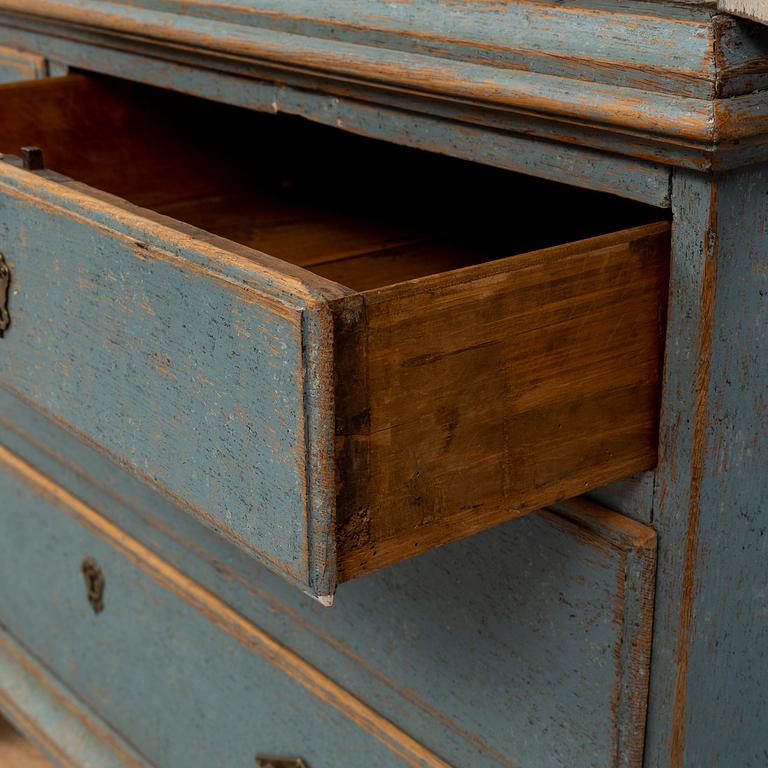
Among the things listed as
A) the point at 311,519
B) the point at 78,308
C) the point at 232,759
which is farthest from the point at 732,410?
the point at 232,759

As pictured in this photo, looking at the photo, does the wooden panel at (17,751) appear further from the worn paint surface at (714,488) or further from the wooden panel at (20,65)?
the worn paint surface at (714,488)

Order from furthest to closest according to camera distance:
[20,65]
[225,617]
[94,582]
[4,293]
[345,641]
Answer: [94,582], [20,65], [225,617], [345,641], [4,293]

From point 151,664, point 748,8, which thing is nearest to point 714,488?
point 748,8

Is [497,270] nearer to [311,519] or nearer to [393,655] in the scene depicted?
[311,519]

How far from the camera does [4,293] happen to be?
2.92ft

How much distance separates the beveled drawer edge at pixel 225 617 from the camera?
102cm

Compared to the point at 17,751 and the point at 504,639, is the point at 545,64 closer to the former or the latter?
the point at 504,639

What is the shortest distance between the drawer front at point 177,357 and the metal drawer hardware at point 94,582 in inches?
22.2

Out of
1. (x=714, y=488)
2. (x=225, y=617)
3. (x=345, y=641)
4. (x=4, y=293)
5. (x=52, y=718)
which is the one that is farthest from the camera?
(x=52, y=718)

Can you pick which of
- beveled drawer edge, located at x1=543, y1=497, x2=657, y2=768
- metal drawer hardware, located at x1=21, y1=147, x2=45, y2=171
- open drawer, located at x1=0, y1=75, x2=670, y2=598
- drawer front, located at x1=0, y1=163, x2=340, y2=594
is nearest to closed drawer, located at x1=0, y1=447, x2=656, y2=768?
beveled drawer edge, located at x1=543, y1=497, x2=657, y2=768

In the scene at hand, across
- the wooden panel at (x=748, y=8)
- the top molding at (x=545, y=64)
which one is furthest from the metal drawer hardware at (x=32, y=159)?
the wooden panel at (x=748, y=8)

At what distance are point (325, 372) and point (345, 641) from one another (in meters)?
0.49

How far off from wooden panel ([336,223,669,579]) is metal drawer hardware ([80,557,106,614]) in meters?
0.79

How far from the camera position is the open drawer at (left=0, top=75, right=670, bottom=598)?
63 cm
